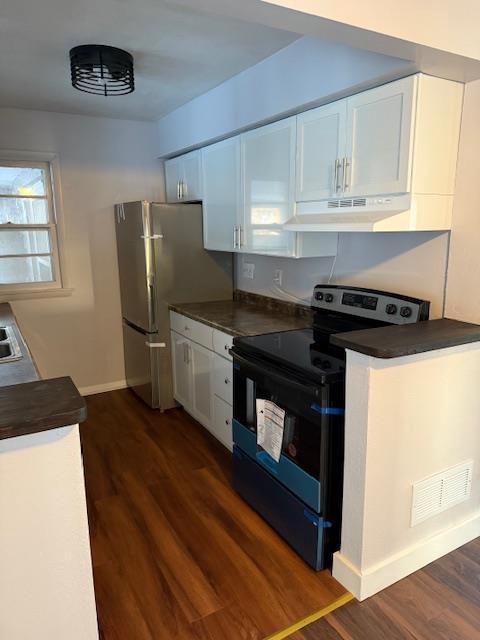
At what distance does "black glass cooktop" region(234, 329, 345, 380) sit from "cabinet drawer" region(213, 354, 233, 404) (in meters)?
0.38

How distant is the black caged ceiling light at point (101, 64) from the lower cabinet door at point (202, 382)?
1656 mm

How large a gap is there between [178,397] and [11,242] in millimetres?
1810

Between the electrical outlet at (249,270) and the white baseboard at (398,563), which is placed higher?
the electrical outlet at (249,270)

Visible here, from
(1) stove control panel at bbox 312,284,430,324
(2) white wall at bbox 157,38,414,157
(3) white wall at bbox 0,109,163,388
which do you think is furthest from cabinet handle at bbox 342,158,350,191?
(3) white wall at bbox 0,109,163,388

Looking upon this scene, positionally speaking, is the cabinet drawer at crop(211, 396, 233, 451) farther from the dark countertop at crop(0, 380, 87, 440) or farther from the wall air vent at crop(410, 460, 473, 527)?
the dark countertop at crop(0, 380, 87, 440)

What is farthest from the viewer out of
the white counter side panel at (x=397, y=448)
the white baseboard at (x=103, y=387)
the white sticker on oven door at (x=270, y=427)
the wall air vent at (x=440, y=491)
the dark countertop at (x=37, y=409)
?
the white baseboard at (x=103, y=387)

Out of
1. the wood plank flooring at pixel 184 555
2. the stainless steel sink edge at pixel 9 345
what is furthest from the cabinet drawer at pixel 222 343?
the stainless steel sink edge at pixel 9 345

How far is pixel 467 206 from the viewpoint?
6.33ft

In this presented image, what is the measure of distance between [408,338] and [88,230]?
2912mm

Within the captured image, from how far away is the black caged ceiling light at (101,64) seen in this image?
87.7 inches

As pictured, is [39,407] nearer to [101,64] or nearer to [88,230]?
[101,64]

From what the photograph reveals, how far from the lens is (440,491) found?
1949 mm

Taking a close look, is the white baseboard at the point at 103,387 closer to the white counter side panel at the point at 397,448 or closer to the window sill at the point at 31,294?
the window sill at the point at 31,294

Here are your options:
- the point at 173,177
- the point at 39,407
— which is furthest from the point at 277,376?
the point at 173,177
